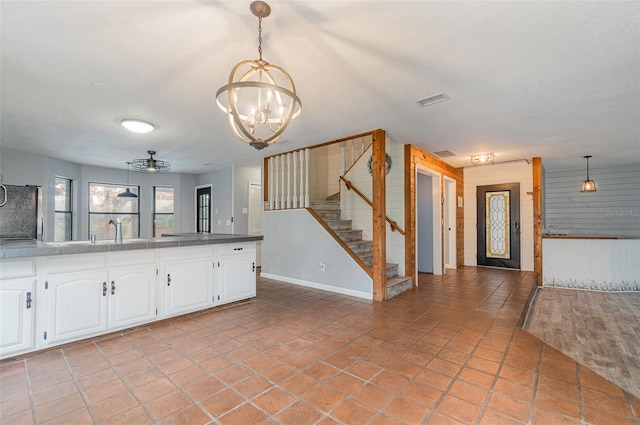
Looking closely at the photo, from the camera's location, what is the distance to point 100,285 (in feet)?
9.82

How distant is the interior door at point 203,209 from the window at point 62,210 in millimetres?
2877

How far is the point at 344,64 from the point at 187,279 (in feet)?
9.89

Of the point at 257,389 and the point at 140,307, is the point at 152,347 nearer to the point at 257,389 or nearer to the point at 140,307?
the point at 140,307

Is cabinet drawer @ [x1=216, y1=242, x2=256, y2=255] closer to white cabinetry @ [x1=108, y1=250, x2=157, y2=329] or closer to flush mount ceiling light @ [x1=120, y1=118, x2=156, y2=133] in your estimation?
white cabinetry @ [x1=108, y1=250, x2=157, y2=329]

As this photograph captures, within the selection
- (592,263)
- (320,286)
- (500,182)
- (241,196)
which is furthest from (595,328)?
(241,196)

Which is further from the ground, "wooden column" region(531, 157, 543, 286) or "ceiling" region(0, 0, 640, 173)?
"ceiling" region(0, 0, 640, 173)

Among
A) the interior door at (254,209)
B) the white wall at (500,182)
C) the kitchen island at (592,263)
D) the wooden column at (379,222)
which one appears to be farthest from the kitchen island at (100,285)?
the white wall at (500,182)

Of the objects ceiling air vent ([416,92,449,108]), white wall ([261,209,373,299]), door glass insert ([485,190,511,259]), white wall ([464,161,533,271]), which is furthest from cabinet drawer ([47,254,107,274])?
door glass insert ([485,190,511,259])

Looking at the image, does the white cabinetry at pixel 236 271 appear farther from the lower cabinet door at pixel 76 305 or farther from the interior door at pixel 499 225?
the interior door at pixel 499 225

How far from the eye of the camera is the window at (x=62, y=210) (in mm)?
6539

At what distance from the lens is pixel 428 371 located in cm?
239

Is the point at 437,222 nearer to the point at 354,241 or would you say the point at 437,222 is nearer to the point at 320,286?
the point at 354,241

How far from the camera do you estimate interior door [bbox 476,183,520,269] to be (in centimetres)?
717

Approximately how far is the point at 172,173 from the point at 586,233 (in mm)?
10790
